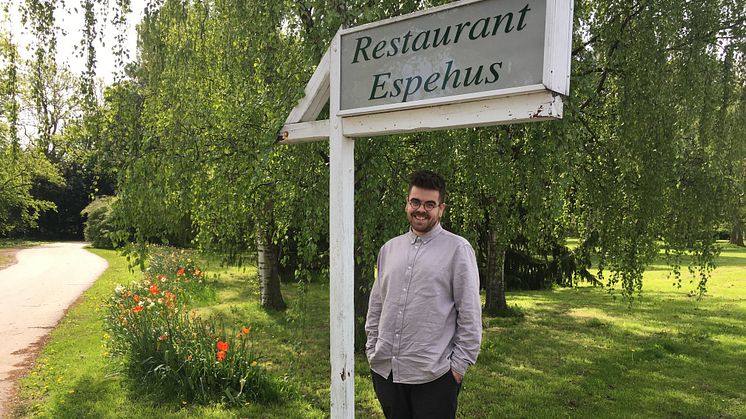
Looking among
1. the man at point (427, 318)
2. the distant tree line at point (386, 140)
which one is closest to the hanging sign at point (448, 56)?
the man at point (427, 318)

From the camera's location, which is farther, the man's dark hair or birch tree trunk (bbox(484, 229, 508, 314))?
birch tree trunk (bbox(484, 229, 508, 314))

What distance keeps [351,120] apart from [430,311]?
1.11m

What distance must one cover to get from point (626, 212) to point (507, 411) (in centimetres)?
276

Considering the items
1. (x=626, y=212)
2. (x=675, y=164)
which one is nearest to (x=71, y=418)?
(x=626, y=212)

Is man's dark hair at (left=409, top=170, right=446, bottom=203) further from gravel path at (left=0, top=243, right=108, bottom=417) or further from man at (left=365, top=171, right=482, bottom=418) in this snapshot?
gravel path at (left=0, top=243, right=108, bottom=417)

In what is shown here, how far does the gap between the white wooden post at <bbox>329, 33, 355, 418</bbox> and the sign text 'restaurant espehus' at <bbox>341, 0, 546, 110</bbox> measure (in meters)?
0.22

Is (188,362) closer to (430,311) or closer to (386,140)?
(386,140)

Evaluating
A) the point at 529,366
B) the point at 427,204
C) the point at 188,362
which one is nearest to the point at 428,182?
the point at 427,204

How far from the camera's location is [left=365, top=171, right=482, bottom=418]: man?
2.49 meters

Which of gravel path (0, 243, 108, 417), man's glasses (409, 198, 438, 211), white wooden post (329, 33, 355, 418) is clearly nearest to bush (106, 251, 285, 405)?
gravel path (0, 243, 108, 417)

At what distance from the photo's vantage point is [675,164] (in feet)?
20.1

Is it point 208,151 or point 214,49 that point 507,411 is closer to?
point 208,151

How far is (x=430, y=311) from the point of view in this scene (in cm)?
253

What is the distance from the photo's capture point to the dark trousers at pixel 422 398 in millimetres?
2508
